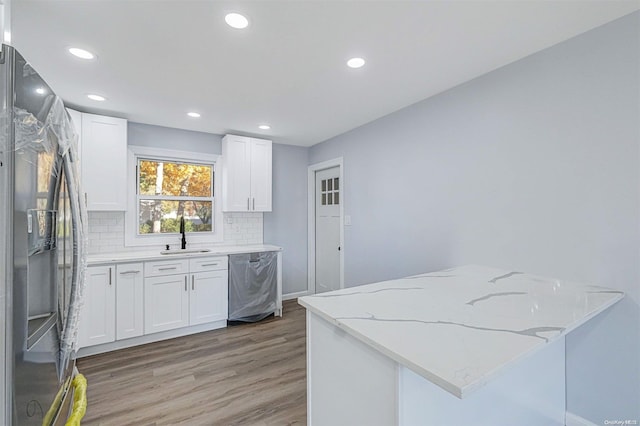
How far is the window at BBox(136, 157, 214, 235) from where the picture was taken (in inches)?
137

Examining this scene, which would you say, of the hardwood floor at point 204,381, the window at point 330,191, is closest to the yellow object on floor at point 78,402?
the hardwood floor at point 204,381

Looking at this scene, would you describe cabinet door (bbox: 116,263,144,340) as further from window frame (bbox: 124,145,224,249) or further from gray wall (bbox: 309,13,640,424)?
gray wall (bbox: 309,13,640,424)

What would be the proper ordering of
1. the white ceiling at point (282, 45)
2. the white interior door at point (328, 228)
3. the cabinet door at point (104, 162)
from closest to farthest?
the white ceiling at point (282, 45)
the cabinet door at point (104, 162)
the white interior door at point (328, 228)

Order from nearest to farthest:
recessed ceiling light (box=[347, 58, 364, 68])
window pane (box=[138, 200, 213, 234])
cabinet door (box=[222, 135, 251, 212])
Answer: recessed ceiling light (box=[347, 58, 364, 68]), window pane (box=[138, 200, 213, 234]), cabinet door (box=[222, 135, 251, 212])

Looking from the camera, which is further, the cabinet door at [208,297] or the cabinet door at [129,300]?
the cabinet door at [208,297]

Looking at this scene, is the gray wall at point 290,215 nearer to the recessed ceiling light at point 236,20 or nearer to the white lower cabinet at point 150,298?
the white lower cabinet at point 150,298

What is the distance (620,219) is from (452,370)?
1.59m

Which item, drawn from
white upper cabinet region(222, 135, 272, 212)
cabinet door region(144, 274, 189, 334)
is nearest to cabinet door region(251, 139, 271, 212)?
white upper cabinet region(222, 135, 272, 212)

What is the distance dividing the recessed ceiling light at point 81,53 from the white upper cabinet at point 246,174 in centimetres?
180

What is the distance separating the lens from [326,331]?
1.25 m

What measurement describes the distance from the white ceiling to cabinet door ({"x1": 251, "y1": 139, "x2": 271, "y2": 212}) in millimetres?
1074

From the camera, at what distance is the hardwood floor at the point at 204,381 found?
6.29 feet

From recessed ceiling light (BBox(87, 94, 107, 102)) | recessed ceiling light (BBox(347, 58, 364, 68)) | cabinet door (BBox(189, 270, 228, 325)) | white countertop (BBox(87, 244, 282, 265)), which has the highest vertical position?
recessed ceiling light (BBox(87, 94, 107, 102))

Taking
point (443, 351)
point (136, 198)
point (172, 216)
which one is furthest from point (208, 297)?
point (443, 351)
